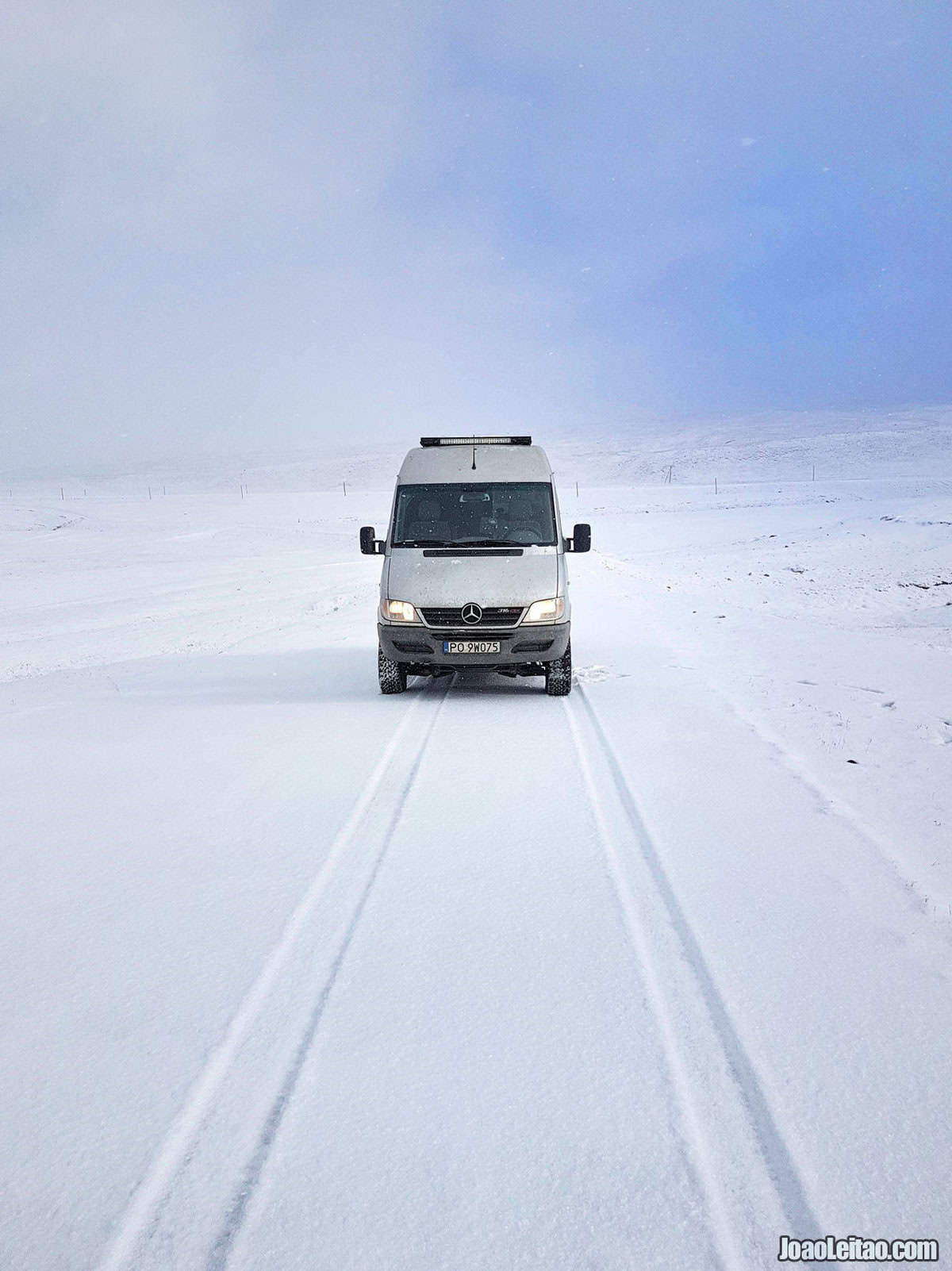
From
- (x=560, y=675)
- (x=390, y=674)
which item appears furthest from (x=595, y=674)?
(x=390, y=674)

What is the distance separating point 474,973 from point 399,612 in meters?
5.37

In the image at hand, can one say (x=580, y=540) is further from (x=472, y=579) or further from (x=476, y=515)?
(x=472, y=579)

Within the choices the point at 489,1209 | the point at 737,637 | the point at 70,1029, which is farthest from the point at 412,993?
the point at 737,637

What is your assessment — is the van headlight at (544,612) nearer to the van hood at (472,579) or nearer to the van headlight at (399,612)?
the van hood at (472,579)

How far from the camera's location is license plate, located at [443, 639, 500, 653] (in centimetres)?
836

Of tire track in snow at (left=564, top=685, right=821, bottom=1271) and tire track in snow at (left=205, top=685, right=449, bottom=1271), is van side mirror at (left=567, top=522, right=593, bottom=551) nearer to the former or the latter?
tire track in snow at (left=564, top=685, right=821, bottom=1271)

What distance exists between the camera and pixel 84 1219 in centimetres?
223

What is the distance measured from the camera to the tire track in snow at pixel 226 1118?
2156mm

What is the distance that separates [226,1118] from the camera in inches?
102

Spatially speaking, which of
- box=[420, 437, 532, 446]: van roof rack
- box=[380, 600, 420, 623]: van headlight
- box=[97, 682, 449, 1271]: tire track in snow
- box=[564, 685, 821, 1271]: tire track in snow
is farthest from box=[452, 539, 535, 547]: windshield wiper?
box=[97, 682, 449, 1271]: tire track in snow

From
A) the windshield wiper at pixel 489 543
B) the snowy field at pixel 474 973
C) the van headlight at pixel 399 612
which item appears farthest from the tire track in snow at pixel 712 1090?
the windshield wiper at pixel 489 543

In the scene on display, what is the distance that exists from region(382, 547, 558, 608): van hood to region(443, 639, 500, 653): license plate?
37cm

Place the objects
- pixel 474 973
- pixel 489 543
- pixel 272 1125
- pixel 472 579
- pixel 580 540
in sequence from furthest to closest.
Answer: pixel 580 540 → pixel 489 543 → pixel 472 579 → pixel 474 973 → pixel 272 1125

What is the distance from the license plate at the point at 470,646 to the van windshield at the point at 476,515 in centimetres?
117
